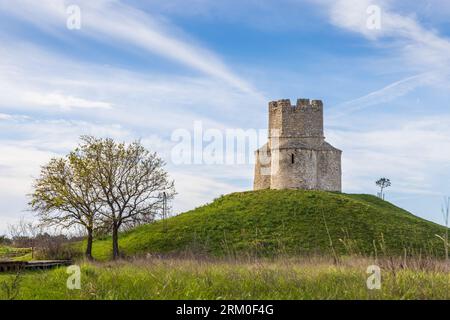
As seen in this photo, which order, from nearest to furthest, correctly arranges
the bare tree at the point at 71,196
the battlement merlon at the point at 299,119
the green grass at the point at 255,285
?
1. the green grass at the point at 255,285
2. the bare tree at the point at 71,196
3. the battlement merlon at the point at 299,119

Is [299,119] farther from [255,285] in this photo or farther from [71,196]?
A: [255,285]

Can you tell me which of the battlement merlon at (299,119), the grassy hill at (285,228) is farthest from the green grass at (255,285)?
the battlement merlon at (299,119)

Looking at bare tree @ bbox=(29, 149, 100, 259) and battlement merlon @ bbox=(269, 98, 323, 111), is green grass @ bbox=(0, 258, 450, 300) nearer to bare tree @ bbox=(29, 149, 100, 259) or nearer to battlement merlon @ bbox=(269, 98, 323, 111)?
bare tree @ bbox=(29, 149, 100, 259)

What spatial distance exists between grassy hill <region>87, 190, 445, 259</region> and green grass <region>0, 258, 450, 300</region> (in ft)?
78.9

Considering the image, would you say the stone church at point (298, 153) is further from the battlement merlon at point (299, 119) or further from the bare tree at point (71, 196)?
the bare tree at point (71, 196)

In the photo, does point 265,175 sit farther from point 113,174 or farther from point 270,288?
point 270,288

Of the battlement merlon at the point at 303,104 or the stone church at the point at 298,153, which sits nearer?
the stone church at the point at 298,153

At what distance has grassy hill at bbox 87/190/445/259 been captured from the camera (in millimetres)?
38219

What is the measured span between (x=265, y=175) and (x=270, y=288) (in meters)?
48.6

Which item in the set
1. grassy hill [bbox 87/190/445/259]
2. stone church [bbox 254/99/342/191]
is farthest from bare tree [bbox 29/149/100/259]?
stone church [bbox 254/99/342/191]

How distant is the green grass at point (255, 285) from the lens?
9.53 m

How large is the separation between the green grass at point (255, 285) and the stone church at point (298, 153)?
4227 centimetres

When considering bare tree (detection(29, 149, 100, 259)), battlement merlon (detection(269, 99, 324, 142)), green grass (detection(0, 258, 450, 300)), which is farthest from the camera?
battlement merlon (detection(269, 99, 324, 142))
